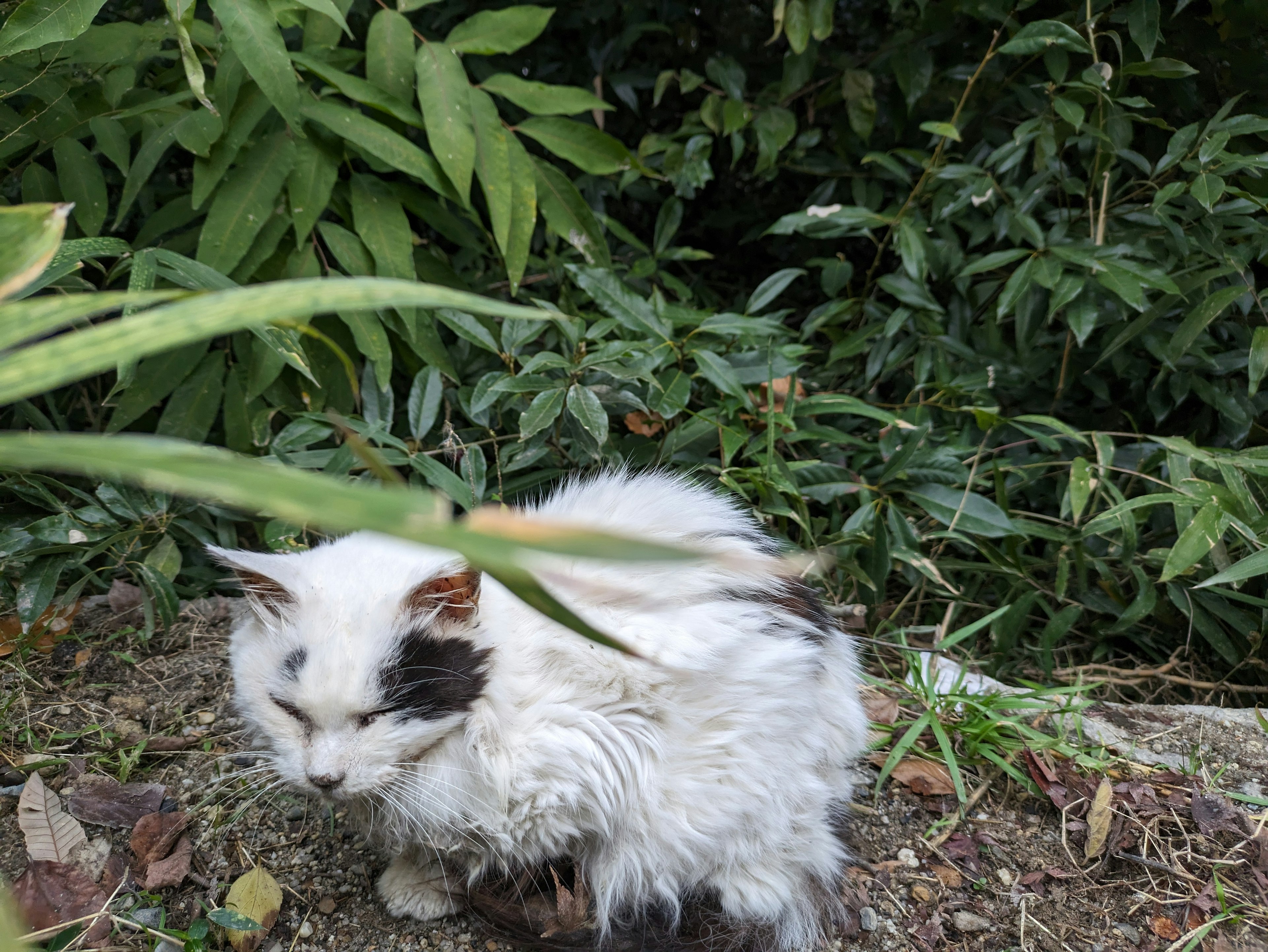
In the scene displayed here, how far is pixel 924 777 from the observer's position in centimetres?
174

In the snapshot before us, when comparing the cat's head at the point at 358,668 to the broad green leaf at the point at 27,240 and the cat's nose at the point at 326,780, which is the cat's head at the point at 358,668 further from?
the broad green leaf at the point at 27,240

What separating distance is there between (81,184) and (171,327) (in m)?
1.78

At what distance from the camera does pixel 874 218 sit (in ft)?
7.82

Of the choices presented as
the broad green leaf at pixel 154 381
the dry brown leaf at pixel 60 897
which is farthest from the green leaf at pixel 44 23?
the dry brown leaf at pixel 60 897

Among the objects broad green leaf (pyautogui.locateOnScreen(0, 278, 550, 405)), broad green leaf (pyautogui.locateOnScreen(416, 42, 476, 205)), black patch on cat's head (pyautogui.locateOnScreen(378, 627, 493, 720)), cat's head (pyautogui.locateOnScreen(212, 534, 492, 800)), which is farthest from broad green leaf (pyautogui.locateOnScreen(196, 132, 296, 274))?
broad green leaf (pyautogui.locateOnScreen(0, 278, 550, 405))

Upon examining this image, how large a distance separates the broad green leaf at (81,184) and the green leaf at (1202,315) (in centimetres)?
267

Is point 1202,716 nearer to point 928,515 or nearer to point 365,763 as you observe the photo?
point 928,515

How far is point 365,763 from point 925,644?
1.58 metres

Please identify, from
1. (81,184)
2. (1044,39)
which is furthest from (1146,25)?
(81,184)

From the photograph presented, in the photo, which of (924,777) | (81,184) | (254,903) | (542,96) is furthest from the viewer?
(542,96)

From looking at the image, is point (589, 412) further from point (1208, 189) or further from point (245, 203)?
point (1208, 189)

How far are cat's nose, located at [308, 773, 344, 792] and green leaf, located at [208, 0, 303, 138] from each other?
1.32m

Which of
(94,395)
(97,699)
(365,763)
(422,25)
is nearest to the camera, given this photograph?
(365,763)

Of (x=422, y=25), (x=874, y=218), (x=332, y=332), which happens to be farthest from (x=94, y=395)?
(x=874, y=218)
